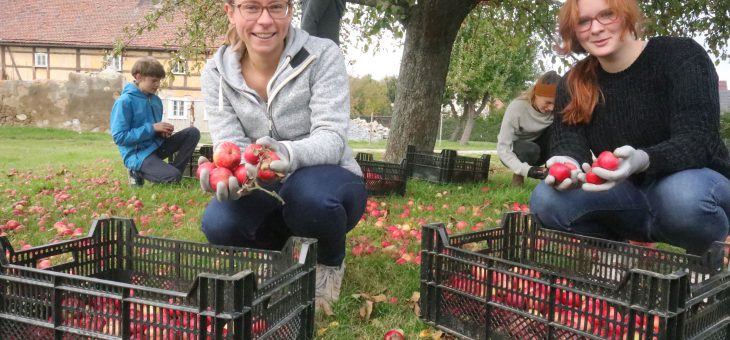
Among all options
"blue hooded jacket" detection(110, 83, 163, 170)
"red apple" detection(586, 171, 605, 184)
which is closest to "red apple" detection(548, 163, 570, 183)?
"red apple" detection(586, 171, 605, 184)

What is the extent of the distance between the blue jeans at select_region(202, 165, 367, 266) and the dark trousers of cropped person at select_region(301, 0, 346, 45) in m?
1.59

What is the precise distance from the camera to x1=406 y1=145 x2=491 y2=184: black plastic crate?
21.2ft

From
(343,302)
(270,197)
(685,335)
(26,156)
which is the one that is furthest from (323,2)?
(26,156)

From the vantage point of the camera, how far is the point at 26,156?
1125cm

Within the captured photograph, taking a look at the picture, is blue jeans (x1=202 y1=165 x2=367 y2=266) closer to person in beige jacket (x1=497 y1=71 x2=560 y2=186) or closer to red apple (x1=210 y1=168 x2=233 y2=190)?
red apple (x1=210 y1=168 x2=233 y2=190)

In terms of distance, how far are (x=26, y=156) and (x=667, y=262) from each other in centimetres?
1146

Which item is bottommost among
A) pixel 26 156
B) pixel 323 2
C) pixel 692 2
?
pixel 26 156

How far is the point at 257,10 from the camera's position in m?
2.59

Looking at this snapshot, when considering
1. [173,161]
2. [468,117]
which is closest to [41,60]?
[468,117]

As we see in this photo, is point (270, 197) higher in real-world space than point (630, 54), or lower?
lower

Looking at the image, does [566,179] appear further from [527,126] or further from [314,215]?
[527,126]

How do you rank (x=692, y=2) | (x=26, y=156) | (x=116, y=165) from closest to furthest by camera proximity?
(x=692, y=2)
(x=116, y=165)
(x=26, y=156)

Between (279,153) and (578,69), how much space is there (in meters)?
1.56

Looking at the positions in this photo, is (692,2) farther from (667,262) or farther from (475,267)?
(475,267)
